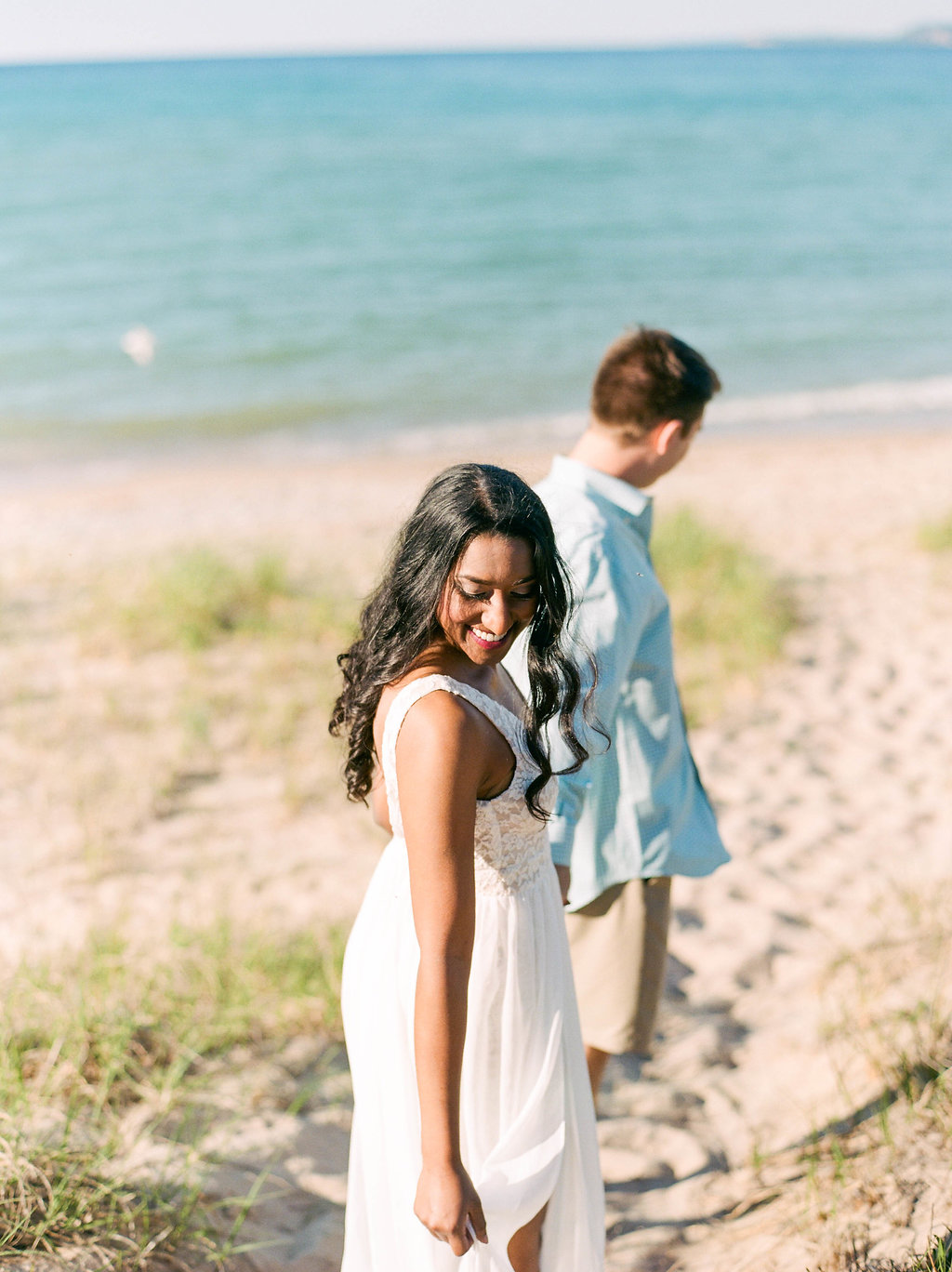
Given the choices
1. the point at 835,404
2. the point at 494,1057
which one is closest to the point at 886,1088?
the point at 494,1057

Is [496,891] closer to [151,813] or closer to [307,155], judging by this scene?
[151,813]

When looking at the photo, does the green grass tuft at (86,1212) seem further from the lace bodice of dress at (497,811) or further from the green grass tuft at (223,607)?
the green grass tuft at (223,607)

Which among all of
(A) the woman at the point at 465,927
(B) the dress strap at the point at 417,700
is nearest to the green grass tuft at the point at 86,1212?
(A) the woman at the point at 465,927

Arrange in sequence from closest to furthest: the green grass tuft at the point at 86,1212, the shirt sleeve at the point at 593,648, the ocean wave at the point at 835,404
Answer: the shirt sleeve at the point at 593,648
the green grass tuft at the point at 86,1212
the ocean wave at the point at 835,404

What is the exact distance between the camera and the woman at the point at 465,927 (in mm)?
1485

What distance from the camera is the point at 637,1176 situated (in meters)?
2.69

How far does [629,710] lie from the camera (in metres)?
2.30

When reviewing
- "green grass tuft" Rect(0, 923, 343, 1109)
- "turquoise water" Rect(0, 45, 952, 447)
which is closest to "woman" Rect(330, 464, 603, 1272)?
"green grass tuft" Rect(0, 923, 343, 1109)

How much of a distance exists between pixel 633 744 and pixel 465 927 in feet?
2.92

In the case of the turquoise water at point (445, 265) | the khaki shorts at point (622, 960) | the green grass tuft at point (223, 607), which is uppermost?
the turquoise water at point (445, 265)

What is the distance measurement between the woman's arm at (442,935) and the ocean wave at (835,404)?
1240 cm

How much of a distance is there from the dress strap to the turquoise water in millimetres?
11624

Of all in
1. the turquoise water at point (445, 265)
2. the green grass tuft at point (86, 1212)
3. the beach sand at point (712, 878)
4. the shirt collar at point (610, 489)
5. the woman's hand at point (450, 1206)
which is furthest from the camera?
the turquoise water at point (445, 265)

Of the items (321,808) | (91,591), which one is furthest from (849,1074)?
(91,591)
